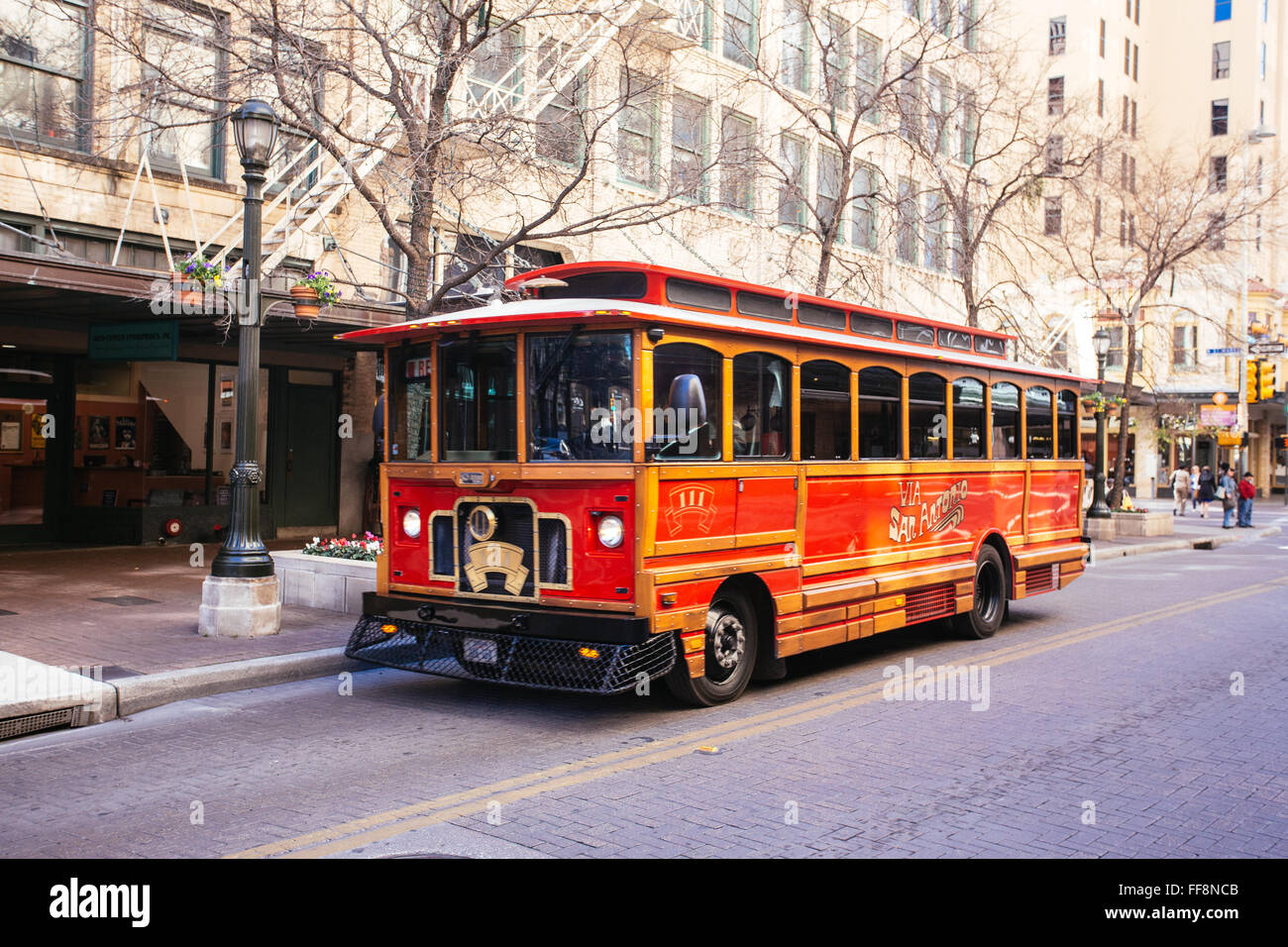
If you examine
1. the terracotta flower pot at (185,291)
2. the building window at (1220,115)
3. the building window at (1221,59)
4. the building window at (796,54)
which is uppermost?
the building window at (1221,59)

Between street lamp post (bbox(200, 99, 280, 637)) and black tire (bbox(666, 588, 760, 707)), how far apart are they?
4.39 meters

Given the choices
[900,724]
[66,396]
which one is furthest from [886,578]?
[66,396]

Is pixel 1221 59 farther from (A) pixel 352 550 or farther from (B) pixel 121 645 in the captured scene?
(B) pixel 121 645

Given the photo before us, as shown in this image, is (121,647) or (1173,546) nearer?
(121,647)

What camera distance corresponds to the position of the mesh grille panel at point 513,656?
24.7 feet

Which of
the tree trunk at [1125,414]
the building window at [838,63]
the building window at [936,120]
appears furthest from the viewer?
the tree trunk at [1125,414]

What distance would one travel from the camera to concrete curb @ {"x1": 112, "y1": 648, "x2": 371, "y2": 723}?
824cm

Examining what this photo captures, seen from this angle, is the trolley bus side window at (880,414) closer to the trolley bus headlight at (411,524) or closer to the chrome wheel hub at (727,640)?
the chrome wheel hub at (727,640)

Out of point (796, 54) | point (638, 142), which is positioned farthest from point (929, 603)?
point (796, 54)

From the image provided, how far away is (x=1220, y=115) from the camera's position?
2343 inches

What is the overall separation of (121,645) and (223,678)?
5.11 ft

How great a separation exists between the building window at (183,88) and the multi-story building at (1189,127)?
1206 inches

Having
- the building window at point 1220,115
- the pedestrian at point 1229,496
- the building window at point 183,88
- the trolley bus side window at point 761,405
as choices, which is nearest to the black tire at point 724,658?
the trolley bus side window at point 761,405

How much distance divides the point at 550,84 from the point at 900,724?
40.8 feet
